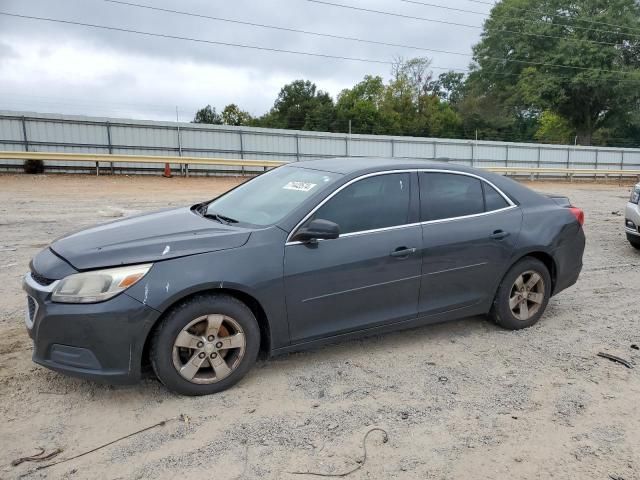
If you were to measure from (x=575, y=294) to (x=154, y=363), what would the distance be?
466 cm

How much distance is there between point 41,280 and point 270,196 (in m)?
1.74

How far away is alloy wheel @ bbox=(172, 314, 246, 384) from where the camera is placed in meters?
3.19

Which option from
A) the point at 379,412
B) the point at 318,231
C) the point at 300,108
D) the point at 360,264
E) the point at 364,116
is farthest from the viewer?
the point at 300,108

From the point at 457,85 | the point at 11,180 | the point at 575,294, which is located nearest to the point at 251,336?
the point at 575,294

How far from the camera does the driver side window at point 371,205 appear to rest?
12.3 ft

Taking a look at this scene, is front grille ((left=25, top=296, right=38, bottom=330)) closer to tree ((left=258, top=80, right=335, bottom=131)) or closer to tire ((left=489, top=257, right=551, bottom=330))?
tire ((left=489, top=257, right=551, bottom=330))

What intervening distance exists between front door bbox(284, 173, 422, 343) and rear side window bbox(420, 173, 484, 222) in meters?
0.12

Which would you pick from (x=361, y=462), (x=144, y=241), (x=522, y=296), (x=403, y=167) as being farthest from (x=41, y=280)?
(x=522, y=296)

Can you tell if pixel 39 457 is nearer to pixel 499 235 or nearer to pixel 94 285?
pixel 94 285

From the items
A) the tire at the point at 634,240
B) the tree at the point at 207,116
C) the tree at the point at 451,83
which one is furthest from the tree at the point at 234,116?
the tire at the point at 634,240

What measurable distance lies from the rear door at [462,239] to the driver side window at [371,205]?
0.19 m

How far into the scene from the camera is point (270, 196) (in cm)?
412

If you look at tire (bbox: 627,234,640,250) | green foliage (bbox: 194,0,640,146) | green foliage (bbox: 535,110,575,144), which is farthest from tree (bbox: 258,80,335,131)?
tire (bbox: 627,234,640,250)

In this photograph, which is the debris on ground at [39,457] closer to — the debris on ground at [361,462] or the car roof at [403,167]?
the debris on ground at [361,462]
